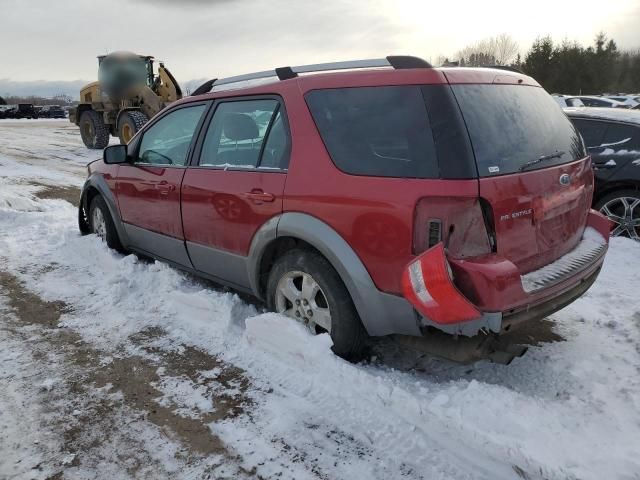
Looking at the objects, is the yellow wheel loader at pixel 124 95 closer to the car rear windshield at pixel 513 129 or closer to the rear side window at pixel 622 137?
the rear side window at pixel 622 137

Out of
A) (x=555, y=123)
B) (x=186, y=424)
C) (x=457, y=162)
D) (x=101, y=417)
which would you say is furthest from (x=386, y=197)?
(x=101, y=417)

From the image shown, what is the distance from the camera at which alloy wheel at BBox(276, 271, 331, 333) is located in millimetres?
3207

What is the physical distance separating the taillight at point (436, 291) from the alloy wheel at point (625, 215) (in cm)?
419

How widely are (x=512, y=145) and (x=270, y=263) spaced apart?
169 centimetres

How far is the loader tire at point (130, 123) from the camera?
600 inches

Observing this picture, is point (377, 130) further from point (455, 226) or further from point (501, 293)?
point (501, 293)

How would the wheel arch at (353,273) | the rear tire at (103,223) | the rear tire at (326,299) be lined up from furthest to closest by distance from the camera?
the rear tire at (103,223)
the rear tire at (326,299)
the wheel arch at (353,273)

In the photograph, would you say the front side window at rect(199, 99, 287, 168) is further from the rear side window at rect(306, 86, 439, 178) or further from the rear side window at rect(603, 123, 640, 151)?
the rear side window at rect(603, 123, 640, 151)

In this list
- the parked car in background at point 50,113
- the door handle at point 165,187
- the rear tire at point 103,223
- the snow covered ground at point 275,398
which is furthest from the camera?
the parked car in background at point 50,113

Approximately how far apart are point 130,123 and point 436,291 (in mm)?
14768

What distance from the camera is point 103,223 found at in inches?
216

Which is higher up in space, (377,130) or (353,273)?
(377,130)

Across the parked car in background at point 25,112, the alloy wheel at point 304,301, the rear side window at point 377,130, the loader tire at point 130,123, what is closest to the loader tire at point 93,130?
the loader tire at point 130,123

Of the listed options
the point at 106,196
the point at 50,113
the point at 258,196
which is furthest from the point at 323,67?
the point at 50,113
